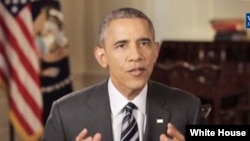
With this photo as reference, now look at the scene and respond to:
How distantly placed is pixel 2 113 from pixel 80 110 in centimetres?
67

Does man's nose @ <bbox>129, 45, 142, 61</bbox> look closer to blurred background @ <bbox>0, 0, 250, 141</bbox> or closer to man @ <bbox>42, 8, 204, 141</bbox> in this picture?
man @ <bbox>42, 8, 204, 141</bbox>

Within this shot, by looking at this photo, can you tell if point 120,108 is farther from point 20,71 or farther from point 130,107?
point 20,71

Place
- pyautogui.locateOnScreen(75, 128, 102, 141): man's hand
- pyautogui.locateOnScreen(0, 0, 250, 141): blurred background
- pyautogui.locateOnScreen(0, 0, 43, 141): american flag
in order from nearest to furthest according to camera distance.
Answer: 1. pyautogui.locateOnScreen(75, 128, 102, 141): man's hand
2. pyautogui.locateOnScreen(0, 0, 250, 141): blurred background
3. pyautogui.locateOnScreen(0, 0, 43, 141): american flag

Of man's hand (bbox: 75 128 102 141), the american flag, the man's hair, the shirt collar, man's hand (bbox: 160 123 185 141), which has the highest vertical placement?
the man's hair

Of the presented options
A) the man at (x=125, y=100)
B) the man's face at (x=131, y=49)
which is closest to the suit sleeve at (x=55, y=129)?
the man at (x=125, y=100)

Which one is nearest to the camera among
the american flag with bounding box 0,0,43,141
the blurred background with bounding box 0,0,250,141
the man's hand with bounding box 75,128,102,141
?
the man's hand with bounding box 75,128,102,141

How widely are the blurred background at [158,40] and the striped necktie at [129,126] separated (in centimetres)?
13

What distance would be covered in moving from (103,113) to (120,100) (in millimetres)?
30

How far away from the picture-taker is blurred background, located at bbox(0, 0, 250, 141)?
2.62 ft

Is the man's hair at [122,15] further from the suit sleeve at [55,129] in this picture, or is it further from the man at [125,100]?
the suit sleeve at [55,129]

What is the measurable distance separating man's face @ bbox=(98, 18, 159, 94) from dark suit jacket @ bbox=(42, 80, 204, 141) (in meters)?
0.06

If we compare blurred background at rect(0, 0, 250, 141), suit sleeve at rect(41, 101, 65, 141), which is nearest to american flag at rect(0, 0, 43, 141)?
blurred background at rect(0, 0, 250, 141)

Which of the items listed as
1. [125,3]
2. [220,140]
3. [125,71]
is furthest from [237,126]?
[125,3]

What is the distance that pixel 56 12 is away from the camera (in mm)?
1158
